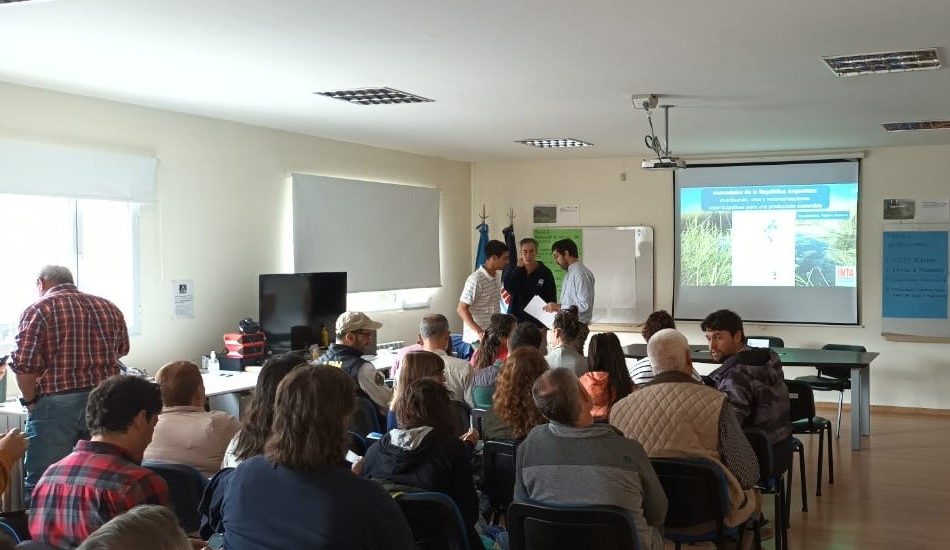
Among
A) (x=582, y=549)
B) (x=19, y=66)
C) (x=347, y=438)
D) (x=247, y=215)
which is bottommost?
(x=582, y=549)

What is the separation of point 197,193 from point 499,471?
13.6ft

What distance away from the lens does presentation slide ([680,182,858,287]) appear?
9.67 metres

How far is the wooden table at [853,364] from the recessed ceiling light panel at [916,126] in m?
2.00

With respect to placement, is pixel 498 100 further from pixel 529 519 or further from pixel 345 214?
pixel 529 519

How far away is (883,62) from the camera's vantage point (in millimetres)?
5254

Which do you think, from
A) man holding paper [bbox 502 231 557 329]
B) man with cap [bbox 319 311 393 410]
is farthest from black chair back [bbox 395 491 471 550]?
man holding paper [bbox 502 231 557 329]

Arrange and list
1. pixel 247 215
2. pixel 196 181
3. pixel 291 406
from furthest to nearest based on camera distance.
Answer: pixel 247 215, pixel 196 181, pixel 291 406

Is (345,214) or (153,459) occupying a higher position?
(345,214)

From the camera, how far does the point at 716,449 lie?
3762 millimetres

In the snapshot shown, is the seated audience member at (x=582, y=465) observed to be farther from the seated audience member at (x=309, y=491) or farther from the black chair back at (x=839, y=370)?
the black chair back at (x=839, y=370)

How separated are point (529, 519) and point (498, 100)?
4.00 meters

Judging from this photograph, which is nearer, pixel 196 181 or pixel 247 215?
pixel 196 181

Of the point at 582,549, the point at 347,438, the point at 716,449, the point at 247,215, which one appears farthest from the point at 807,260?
the point at 347,438

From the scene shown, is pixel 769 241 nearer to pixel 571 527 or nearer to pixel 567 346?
pixel 567 346
